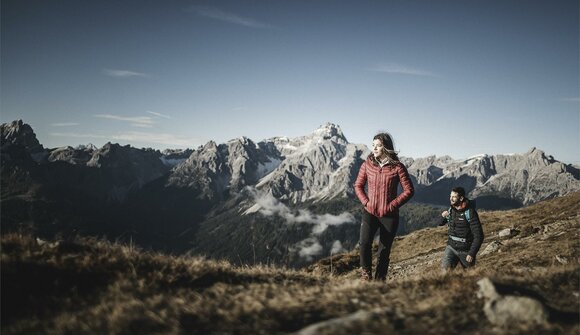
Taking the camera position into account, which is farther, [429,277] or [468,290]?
[429,277]

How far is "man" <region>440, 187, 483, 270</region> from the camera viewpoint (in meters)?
11.9

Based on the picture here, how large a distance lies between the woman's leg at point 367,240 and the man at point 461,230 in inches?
149

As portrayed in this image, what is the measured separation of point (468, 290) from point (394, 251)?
3937 centimetres

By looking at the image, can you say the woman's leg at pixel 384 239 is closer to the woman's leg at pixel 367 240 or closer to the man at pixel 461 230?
the woman's leg at pixel 367 240

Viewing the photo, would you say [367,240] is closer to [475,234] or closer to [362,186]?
[362,186]

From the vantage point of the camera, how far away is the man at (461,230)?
1187 cm

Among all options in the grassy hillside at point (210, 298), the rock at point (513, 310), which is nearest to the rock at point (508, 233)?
the grassy hillside at point (210, 298)

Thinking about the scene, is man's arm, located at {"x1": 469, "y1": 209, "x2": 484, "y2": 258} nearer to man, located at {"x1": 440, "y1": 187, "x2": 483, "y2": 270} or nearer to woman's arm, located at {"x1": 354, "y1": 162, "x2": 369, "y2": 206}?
man, located at {"x1": 440, "y1": 187, "x2": 483, "y2": 270}

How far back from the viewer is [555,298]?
609 cm

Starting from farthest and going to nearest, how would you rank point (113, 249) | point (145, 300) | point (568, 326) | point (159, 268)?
point (113, 249) < point (159, 268) < point (145, 300) < point (568, 326)

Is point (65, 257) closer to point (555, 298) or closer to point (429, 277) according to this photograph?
point (429, 277)

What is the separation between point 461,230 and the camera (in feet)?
40.0

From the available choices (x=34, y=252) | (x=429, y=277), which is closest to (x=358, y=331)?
(x=429, y=277)

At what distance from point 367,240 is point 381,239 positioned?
569mm
